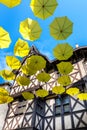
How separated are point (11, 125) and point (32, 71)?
559 centimetres

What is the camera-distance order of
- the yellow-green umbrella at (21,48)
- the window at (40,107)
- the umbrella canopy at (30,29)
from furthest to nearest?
the window at (40,107) → the yellow-green umbrella at (21,48) → the umbrella canopy at (30,29)

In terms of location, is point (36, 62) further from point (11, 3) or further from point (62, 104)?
point (62, 104)

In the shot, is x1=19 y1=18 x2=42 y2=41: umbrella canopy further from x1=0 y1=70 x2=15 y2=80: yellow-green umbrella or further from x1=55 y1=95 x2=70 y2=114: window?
x1=55 y1=95 x2=70 y2=114: window

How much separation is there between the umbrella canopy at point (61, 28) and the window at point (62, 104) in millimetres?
6027

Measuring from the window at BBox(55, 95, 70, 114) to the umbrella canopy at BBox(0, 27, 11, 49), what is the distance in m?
6.62

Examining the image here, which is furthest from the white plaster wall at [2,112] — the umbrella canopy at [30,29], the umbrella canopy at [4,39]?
the umbrella canopy at [30,29]

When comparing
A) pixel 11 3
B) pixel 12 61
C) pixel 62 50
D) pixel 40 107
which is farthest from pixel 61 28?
pixel 40 107

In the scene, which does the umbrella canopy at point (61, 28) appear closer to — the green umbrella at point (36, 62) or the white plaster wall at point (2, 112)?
the green umbrella at point (36, 62)

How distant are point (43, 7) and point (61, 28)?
1.28 metres

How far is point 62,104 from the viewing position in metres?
13.1

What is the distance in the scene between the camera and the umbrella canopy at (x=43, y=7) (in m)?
7.57

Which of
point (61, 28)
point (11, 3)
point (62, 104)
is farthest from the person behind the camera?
point (62, 104)

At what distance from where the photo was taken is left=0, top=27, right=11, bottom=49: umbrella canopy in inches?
318

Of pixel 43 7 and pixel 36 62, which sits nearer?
pixel 43 7
